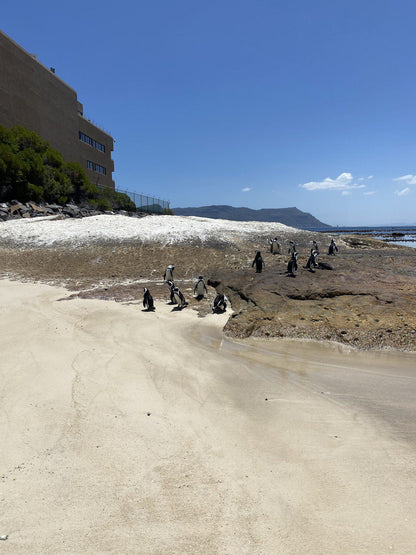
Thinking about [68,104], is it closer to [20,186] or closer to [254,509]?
[20,186]

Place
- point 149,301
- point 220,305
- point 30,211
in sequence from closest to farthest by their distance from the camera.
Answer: point 149,301 < point 220,305 < point 30,211

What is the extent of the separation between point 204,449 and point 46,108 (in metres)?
55.0

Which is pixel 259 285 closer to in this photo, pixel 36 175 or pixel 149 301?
pixel 149 301

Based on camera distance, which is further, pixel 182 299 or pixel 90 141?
pixel 90 141

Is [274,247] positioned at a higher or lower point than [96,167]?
lower

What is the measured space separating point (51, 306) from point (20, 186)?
27.0 metres

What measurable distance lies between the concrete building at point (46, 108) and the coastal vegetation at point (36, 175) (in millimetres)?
5552

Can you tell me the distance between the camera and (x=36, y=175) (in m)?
33.4

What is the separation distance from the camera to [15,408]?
4.70m

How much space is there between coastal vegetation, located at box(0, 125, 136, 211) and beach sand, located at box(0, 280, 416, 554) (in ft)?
98.7

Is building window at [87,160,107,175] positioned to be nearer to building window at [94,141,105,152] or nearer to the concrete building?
the concrete building

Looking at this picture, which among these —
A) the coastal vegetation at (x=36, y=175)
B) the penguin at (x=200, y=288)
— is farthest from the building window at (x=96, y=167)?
the penguin at (x=200, y=288)

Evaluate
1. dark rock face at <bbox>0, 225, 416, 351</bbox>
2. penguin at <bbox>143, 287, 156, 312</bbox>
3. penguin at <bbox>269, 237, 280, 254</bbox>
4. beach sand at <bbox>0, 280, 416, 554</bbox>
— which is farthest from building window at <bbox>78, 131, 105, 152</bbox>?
beach sand at <bbox>0, 280, 416, 554</bbox>

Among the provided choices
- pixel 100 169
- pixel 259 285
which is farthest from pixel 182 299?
pixel 100 169
